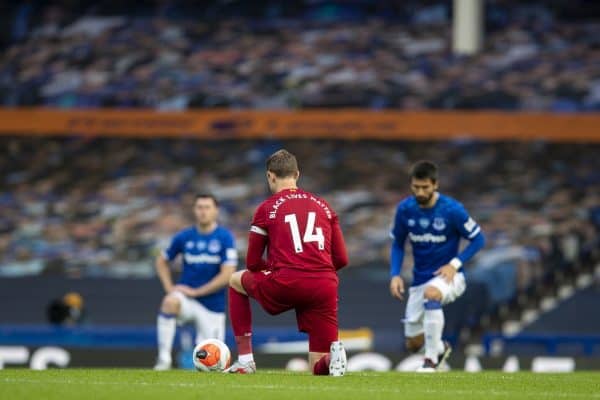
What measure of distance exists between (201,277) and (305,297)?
170 inches

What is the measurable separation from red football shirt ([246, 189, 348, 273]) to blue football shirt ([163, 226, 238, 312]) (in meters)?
4.03

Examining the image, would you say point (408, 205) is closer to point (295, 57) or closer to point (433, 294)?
point (433, 294)

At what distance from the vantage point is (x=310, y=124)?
79.6 ft

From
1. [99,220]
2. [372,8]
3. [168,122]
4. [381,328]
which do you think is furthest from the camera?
[372,8]

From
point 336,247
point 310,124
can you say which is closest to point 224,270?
Answer: point 336,247

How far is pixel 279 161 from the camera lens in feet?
27.7

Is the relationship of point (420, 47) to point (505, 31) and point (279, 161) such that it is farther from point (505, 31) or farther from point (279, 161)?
point (279, 161)

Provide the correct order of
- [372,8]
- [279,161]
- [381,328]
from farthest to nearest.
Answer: [372,8]
[381,328]
[279,161]

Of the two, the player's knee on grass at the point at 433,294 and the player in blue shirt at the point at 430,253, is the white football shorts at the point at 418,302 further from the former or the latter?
the player's knee on grass at the point at 433,294

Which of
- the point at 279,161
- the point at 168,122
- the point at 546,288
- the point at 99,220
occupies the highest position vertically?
the point at 168,122

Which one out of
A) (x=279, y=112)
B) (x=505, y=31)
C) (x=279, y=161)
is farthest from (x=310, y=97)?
(x=279, y=161)

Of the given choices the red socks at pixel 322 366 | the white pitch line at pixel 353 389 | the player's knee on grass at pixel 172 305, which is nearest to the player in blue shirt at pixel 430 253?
the red socks at pixel 322 366

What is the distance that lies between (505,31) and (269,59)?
16.1ft

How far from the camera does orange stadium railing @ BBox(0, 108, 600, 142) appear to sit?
23.4 meters
